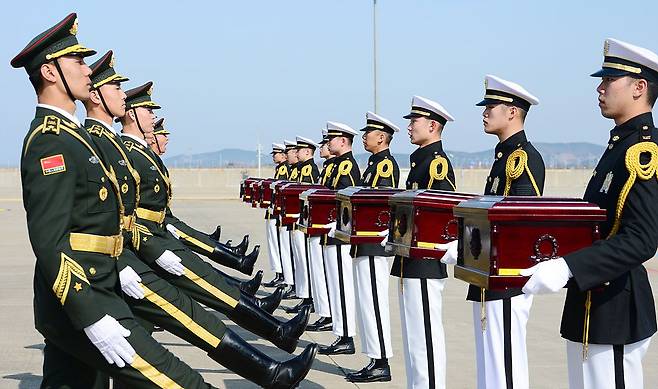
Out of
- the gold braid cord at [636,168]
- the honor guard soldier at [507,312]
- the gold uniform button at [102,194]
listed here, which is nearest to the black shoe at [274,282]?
the honor guard soldier at [507,312]

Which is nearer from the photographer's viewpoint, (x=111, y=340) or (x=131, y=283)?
(x=111, y=340)

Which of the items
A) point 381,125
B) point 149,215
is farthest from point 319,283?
point 149,215

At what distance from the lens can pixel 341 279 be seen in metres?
8.17

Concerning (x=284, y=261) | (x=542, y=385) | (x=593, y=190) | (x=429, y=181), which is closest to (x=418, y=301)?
(x=429, y=181)

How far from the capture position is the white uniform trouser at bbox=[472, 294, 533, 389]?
4.84 metres

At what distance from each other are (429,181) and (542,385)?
1787mm

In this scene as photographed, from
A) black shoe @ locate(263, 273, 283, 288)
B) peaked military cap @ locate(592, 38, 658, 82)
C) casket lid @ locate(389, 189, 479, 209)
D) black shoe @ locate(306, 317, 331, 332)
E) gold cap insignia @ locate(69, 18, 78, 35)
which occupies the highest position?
gold cap insignia @ locate(69, 18, 78, 35)

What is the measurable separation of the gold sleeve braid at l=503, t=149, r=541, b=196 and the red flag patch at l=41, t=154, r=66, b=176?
7.31ft

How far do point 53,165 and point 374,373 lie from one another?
11.5 feet

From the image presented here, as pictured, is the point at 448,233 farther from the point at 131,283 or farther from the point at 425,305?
the point at 131,283

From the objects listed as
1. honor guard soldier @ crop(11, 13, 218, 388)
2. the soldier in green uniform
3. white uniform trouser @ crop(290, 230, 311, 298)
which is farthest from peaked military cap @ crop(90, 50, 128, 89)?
white uniform trouser @ crop(290, 230, 311, 298)

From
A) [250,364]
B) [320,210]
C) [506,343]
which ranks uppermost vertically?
[320,210]

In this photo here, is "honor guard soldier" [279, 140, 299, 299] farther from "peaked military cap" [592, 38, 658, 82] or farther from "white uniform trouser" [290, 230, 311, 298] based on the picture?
"peaked military cap" [592, 38, 658, 82]

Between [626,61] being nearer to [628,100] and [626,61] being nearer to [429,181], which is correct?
[628,100]
